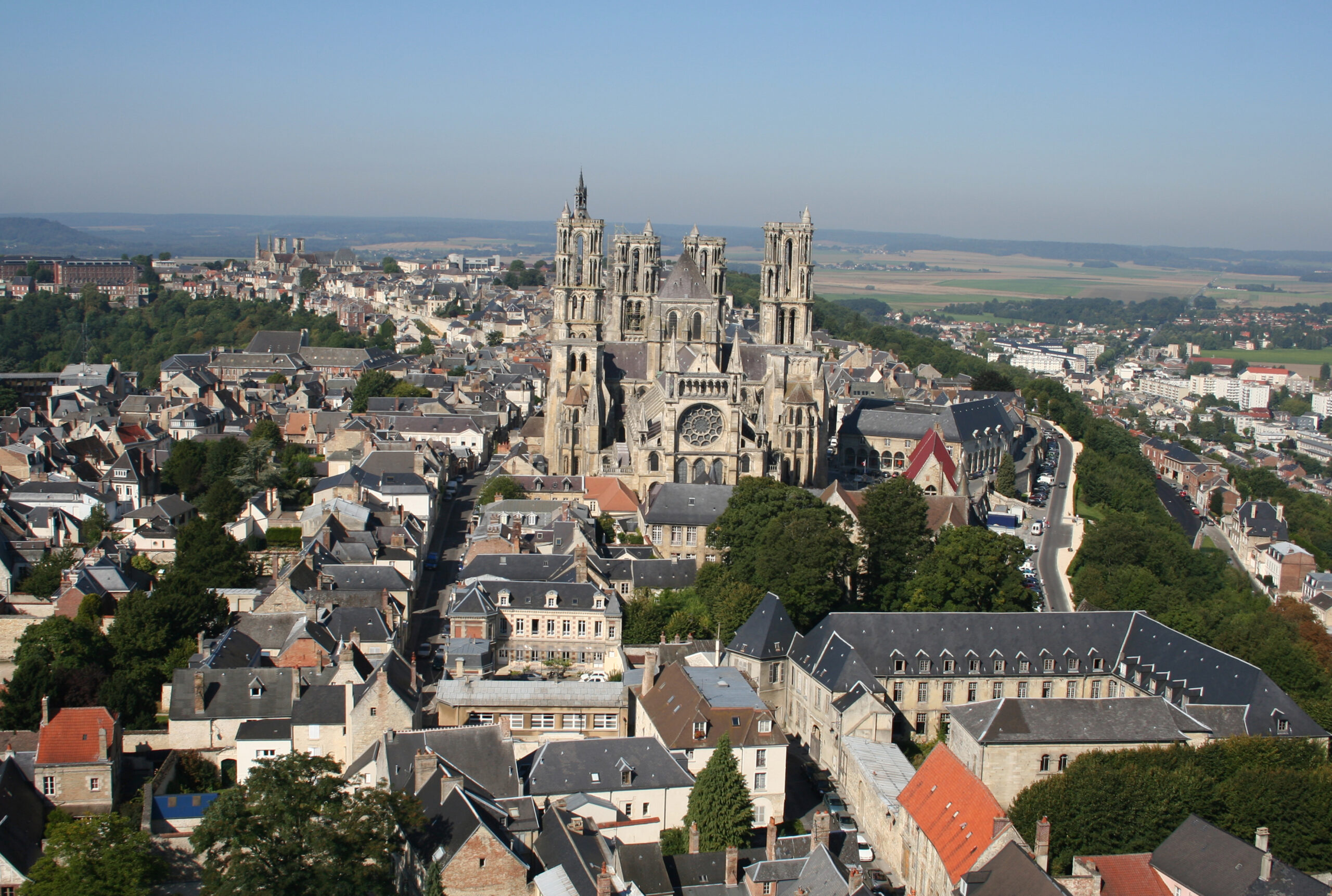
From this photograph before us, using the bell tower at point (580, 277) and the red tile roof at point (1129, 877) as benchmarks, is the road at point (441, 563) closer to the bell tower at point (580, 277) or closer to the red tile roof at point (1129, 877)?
the bell tower at point (580, 277)

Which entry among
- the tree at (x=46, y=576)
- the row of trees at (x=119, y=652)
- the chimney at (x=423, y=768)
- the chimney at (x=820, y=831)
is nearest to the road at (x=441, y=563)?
the row of trees at (x=119, y=652)

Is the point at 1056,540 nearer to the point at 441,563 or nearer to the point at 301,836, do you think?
the point at 441,563

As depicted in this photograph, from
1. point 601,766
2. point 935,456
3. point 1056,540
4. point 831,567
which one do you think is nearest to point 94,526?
point 831,567

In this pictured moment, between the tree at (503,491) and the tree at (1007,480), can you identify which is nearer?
the tree at (503,491)

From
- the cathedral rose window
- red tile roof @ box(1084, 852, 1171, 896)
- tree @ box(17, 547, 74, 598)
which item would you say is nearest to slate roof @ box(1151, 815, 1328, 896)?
red tile roof @ box(1084, 852, 1171, 896)

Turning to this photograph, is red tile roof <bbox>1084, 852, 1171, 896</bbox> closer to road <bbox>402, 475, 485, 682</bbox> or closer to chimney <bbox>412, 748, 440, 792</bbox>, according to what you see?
chimney <bbox>412, 748, 440, 792</bbox>
